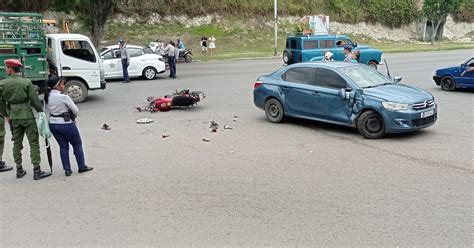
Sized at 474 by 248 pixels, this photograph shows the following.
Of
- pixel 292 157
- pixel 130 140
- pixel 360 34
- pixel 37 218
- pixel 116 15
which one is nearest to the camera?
pixel 37 218

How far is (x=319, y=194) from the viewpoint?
5766 millimetres

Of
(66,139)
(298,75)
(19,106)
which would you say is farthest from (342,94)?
(19,106)

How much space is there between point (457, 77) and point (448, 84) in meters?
0.43

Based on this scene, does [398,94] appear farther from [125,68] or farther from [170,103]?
[125,68]

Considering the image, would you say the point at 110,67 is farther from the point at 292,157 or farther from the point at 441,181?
the point at 441,181

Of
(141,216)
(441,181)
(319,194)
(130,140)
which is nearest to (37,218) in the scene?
(141,216)

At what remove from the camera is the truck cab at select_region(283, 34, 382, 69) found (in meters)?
23.8

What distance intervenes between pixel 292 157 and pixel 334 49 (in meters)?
18.1

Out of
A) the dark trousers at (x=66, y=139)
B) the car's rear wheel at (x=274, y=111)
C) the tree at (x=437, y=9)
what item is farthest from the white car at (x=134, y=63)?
the tree at (x=437, y=9)

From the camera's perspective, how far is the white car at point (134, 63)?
19266 mm

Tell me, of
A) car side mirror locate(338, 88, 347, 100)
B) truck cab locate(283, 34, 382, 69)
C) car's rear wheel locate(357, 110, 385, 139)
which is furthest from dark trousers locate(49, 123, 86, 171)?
truck cab locate(283, 34, 382, 69)

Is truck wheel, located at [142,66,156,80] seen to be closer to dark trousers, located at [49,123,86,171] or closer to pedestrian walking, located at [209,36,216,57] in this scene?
dark trousers, located at [49,123,86,171]

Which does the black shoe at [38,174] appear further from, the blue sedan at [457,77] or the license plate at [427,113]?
the blue sedan at [457,77]

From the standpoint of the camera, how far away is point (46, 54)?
12.9 m
